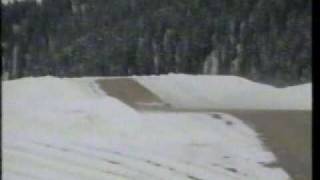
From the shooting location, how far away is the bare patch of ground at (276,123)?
6.14ft

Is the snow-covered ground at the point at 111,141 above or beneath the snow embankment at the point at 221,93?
beneath

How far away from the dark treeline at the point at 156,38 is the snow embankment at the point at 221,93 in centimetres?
2

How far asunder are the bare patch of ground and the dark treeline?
4cm

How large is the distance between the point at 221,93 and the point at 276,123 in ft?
0.47

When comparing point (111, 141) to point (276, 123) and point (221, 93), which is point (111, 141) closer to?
point (221, 93)

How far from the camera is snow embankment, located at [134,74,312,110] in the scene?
191 centimetres

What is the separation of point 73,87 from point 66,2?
8.0 inches

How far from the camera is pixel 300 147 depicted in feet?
6.15

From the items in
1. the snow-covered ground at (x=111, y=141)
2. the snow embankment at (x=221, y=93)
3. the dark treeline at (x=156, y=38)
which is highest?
the dark treeline at (x=156, y=38)

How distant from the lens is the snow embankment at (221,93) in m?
1.91

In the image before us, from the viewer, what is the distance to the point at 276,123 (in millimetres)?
1896

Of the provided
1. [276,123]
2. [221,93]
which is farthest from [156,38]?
[276,123]

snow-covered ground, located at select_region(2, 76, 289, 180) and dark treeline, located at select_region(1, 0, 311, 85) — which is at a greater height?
dark treeline, located at select_region(1, 0, 311, 85)
